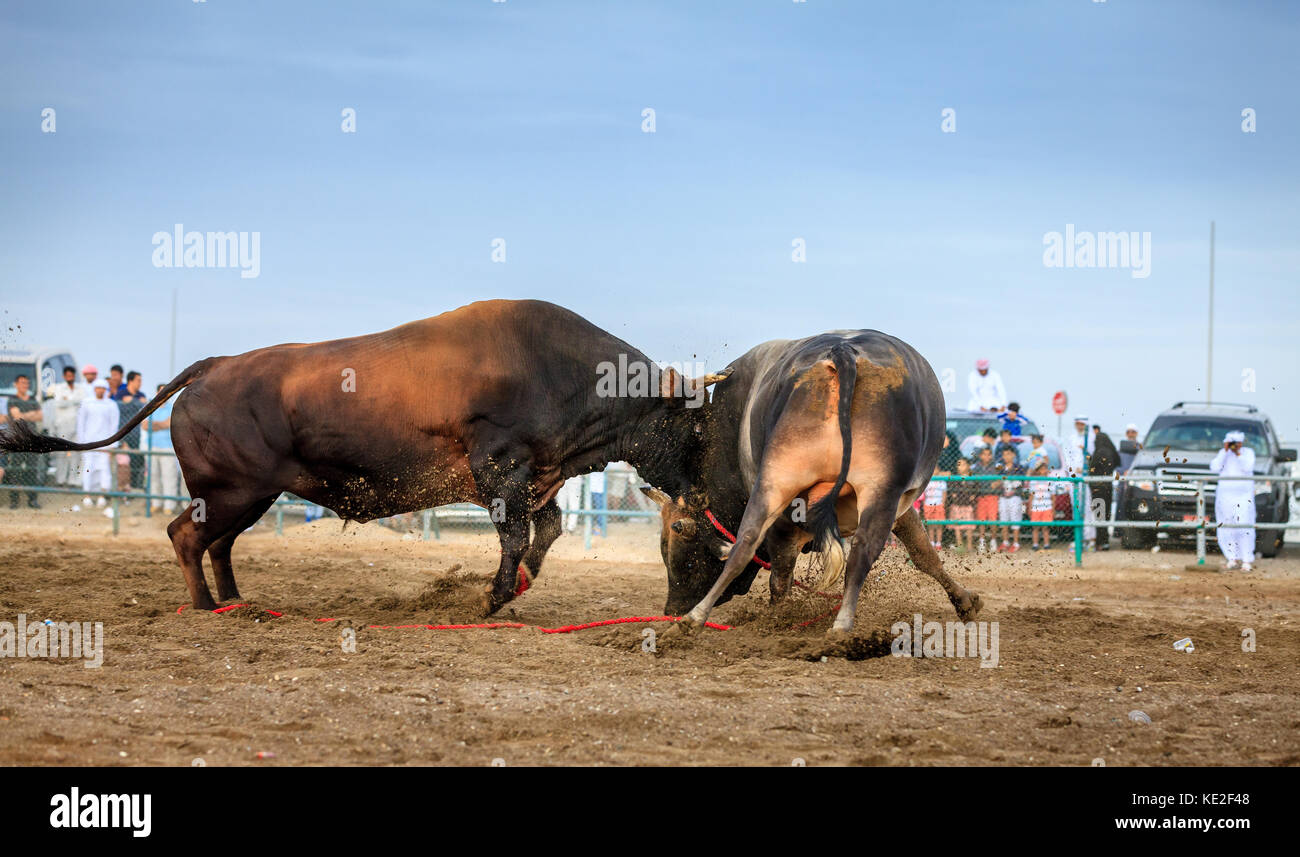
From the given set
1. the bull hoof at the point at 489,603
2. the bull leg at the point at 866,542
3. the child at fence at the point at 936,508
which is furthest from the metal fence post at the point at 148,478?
the bull leg at the point at 866,542

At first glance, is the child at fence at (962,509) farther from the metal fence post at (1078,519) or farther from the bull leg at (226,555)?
the bull leg at (226,555)

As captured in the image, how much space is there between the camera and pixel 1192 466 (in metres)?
14.6

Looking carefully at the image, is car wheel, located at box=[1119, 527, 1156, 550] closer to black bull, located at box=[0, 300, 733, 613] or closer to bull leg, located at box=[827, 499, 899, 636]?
black bull, located at box=[0, 300, 733, 613]

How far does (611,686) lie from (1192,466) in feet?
40.7

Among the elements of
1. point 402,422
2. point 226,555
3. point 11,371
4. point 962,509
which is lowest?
point 962,509

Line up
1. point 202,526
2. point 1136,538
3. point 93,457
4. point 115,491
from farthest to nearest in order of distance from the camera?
point 93,457, point 115,491, point 1136,538, point 202,526

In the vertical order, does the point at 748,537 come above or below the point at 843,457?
below

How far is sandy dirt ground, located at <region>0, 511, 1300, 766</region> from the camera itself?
3.77 m

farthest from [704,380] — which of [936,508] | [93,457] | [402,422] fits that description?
[93,457]

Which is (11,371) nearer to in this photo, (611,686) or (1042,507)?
(1042,507)

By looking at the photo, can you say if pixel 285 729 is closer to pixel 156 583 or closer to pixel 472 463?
pixel 472 463

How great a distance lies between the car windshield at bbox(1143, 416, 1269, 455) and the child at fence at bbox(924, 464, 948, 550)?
398 cm

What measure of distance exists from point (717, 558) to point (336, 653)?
2.42 meters
